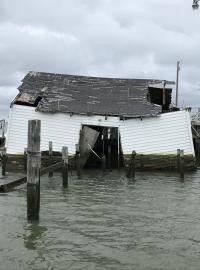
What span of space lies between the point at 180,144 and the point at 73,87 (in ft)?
26.1

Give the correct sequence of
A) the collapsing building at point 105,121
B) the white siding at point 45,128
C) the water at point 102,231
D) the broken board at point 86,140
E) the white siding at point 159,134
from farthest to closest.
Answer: the broken board at point 86,140 → the white siding at point 45,128 → the collapsing building at point 105,121 → the white siding at point 159,134 → the water at point 102,231

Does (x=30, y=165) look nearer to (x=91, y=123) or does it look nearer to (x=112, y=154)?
(x=91, y=123)

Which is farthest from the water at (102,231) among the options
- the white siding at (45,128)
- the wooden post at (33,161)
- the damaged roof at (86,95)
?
the damaged roof at (86,95)

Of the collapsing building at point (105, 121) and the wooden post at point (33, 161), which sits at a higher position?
the collapsing building at point (105, 121)

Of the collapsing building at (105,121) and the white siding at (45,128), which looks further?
the white siding at (45,128)

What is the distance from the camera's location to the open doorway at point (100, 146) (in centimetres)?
2847

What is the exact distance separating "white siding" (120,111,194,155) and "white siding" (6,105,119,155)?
1174mm

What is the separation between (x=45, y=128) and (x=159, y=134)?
21.8 ft

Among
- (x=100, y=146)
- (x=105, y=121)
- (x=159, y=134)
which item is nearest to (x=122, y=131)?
(x=105, y=121)

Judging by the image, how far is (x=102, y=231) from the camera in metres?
9.89

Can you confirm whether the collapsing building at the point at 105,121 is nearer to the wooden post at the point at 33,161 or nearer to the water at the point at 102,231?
the water at the point at 102,231

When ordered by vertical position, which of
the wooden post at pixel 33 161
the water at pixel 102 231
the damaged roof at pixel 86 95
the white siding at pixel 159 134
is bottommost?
the water at pixel 102 231

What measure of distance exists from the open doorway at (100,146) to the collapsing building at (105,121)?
0.19 feet

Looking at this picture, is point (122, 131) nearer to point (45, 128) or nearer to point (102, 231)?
point (45, 128)
